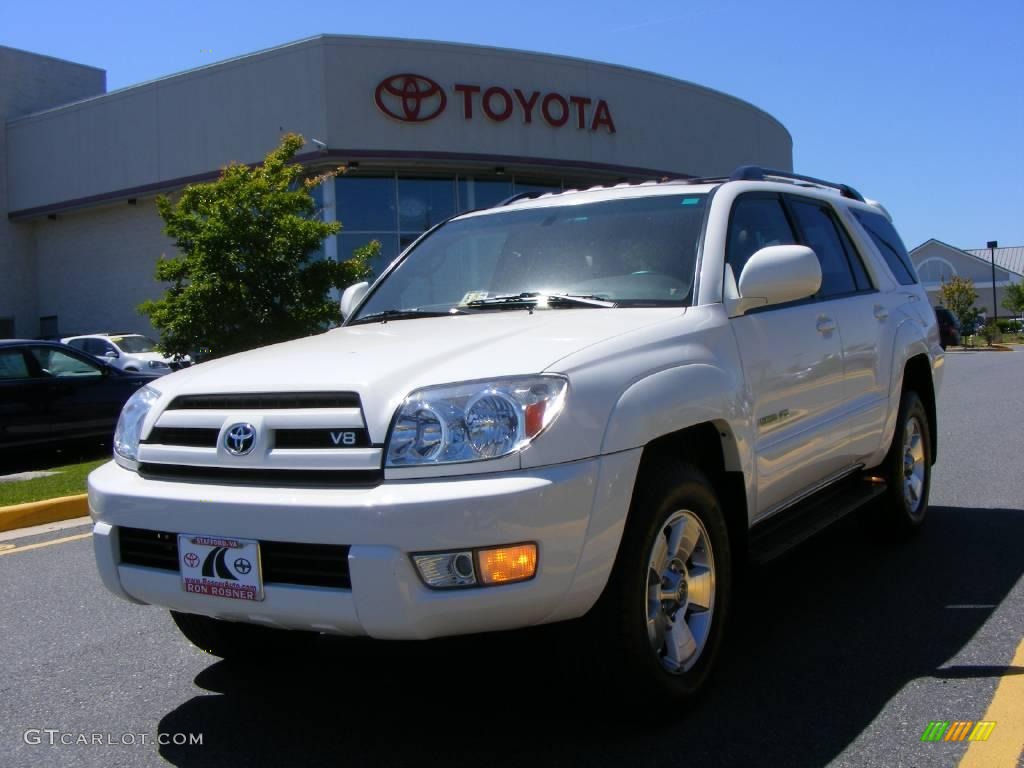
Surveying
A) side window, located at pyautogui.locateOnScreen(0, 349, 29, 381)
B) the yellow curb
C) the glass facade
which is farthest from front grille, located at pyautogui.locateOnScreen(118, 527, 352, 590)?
the glass facade

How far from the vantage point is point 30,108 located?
3023 cm

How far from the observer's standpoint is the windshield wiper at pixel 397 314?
13.6 ft

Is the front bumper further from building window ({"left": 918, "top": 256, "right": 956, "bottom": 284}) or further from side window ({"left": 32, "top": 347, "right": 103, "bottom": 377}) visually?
building window ({"left": 918, "top": 256, "right": 956, "bottom": 284})

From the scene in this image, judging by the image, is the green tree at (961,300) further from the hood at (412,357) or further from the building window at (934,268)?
the hood at (412,357)

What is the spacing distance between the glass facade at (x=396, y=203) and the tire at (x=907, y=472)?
1803 centimetres

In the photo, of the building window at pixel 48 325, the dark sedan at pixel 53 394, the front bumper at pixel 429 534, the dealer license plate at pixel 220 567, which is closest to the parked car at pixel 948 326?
the front bumper at pixel 429 534

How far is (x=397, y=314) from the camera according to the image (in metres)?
4.31

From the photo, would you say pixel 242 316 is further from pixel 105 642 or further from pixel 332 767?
pixel 332 767

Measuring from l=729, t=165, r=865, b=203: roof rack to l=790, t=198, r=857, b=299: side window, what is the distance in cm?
21

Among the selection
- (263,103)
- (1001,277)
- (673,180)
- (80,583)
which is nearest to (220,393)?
(673,180)

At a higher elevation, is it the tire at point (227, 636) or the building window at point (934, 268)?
the building window at point (934, 268)

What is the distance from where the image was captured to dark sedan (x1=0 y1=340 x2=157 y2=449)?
10.4 metres

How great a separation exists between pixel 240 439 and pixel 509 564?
2.95 ft

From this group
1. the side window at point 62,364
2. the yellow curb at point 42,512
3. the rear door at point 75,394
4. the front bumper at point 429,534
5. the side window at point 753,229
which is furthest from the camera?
the side window at point 62,364
